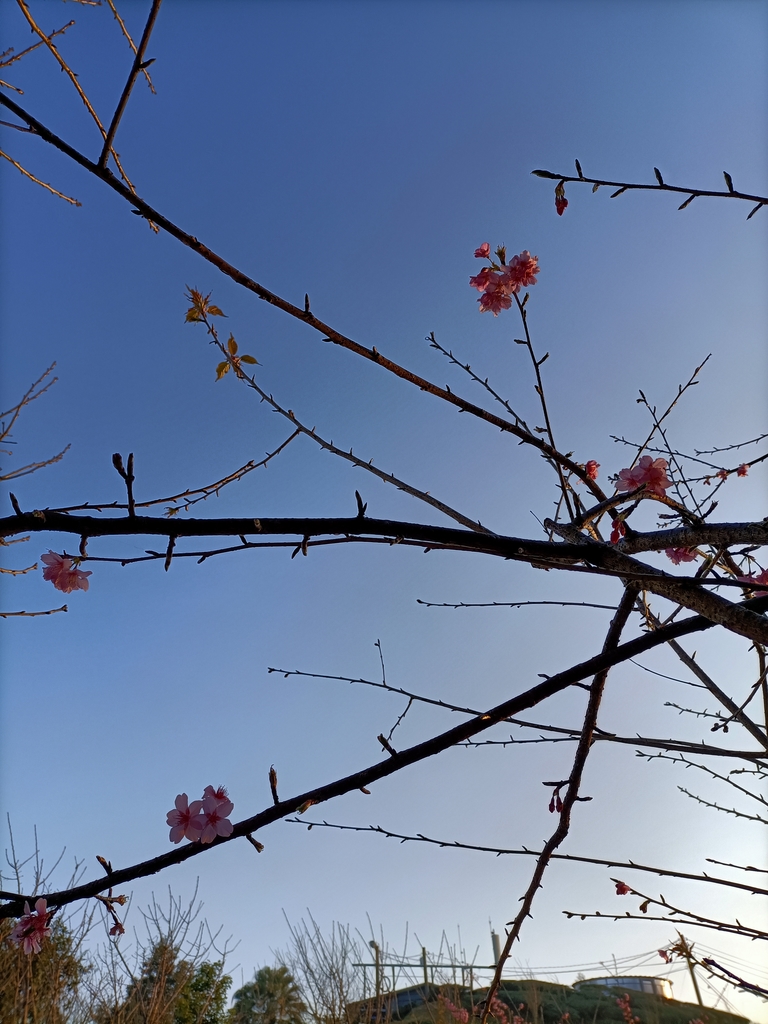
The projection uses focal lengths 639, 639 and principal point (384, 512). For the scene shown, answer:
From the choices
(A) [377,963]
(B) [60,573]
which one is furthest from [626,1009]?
(B) [60,573]

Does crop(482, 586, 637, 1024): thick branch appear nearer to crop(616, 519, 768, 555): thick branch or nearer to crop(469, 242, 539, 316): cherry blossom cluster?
crop(616, 519, 768, 555): thick branch

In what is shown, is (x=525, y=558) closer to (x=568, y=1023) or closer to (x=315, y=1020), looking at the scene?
(x=315, y=1020)

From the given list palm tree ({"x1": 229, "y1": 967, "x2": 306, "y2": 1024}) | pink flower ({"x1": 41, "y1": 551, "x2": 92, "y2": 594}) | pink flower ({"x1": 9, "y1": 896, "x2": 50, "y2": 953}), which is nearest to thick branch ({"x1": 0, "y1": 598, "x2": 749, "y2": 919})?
pink flower ({"x1": 9, "y1": 896, "x2": 50, "y2": 953})

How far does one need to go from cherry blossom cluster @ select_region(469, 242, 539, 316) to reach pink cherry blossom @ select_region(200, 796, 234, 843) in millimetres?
1769

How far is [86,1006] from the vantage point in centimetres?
545

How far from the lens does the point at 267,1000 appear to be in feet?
41.9

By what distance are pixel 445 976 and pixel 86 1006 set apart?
13.0 feet

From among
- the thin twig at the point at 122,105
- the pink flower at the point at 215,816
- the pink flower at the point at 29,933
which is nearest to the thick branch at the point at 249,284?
the thin twig at the point at 122,105

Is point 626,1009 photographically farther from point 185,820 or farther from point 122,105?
point 122,105

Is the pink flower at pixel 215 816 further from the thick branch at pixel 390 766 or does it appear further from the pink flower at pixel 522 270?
the pink flower at pixel 522 270

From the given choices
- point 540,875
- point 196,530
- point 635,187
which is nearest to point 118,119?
point 196,530

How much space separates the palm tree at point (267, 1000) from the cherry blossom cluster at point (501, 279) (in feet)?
36.4

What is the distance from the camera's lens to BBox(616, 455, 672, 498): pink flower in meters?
1.68

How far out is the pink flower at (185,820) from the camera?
3.77 feet
